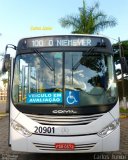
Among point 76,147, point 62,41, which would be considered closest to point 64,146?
point 76,147

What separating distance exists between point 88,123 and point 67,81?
985 mm

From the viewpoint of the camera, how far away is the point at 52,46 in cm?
858

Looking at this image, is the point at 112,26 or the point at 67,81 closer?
the point at 67,81

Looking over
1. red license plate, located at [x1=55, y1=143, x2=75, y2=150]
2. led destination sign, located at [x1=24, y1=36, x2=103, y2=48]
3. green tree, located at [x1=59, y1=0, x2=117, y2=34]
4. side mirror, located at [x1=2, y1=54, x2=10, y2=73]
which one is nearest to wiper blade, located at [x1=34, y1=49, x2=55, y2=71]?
led destination sign, located at [x1=24, y1=36, x2=103, y2=48]

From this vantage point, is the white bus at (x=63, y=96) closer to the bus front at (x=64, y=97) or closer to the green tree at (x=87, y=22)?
the bus front at (x=64, y=97)

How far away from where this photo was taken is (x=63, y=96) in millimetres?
8047

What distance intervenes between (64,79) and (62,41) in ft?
3.21

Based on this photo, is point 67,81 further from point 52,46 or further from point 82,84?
point 52,46

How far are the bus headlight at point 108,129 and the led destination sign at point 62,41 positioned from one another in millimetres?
1806

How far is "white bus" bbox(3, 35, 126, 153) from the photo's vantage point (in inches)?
309

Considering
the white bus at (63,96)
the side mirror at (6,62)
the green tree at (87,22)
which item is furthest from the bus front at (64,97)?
the green tree at (87,22)

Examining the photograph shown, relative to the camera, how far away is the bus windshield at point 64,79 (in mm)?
8062

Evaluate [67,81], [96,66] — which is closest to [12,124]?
[67,81]

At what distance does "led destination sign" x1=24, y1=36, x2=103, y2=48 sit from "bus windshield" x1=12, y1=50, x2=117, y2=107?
236 millimetres
